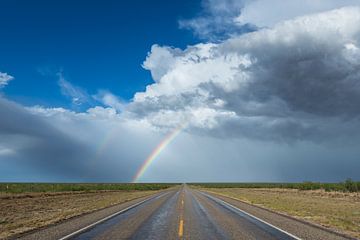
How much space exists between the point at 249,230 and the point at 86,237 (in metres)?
6.20

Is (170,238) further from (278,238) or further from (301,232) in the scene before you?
(301,232)

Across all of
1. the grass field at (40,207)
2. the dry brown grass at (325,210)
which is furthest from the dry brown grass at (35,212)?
the dry brown grass at (325,210)

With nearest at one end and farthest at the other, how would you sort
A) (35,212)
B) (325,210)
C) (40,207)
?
(35,212), (325,210), (40,207)

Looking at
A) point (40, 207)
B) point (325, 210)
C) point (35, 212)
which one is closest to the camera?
point (35, 212)

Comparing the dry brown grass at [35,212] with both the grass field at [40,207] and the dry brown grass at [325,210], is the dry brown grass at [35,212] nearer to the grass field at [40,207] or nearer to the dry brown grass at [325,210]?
the grass field at [40,207]

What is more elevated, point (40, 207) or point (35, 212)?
point (40, 207)

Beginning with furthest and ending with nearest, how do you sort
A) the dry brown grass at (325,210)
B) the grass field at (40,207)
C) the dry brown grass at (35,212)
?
the grass field at (40,207) < the dry brown grass at (325,210) < the dry brown grass at (35,212)

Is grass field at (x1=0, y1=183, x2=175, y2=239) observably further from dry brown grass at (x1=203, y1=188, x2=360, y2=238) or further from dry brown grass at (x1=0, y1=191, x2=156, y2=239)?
dry brown grass at (x1=203, y1=188, x2=360, y2=238)

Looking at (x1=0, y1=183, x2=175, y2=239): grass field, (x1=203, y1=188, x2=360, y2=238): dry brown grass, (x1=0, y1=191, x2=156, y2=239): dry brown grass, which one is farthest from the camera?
(x1=0, y1=183, x2=175, y2=239): grass field

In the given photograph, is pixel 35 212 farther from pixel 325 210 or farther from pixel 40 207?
pixel 325 210

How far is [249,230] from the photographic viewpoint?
14555 mm

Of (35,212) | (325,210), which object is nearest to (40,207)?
(35,212)

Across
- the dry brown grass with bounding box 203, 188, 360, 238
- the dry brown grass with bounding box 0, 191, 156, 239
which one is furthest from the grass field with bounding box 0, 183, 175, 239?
the dry brown grass with bounding box 203, 188, 360, 238

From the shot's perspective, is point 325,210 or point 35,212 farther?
point 325,210
